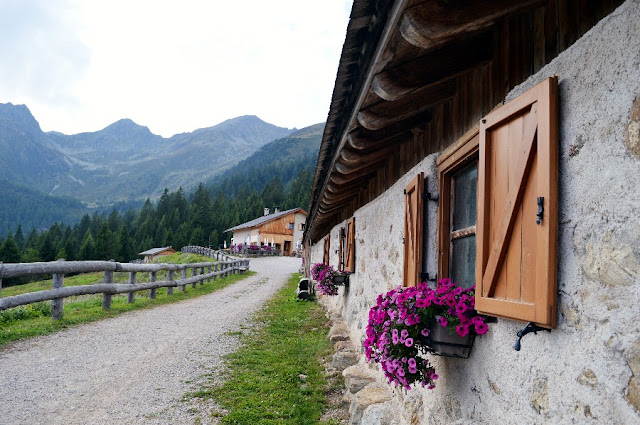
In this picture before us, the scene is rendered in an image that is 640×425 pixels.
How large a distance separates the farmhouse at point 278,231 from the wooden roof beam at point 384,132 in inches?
1872

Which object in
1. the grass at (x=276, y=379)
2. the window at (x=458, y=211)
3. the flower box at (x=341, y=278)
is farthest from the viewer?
the flower box at (x=341, y=278)

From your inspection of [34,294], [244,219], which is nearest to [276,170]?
[244,219]

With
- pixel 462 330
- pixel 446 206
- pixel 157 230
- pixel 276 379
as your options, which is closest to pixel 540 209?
pixel 462 330

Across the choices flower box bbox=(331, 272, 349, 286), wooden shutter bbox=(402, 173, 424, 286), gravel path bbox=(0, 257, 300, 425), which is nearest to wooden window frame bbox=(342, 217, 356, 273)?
flower box bbox=(331, 272, 349, 286)

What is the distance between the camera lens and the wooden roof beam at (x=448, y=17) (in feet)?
6.50

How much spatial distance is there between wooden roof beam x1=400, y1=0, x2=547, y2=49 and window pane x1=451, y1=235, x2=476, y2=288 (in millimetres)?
1284

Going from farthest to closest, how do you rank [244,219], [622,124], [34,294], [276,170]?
[276,170], [244,219], [34,294], [622,124]

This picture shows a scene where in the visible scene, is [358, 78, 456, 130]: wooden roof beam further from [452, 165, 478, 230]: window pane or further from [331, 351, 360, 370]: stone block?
[331, 351, 360, 370]: stone block

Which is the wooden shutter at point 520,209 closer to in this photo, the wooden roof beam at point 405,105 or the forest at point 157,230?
the wooden roof beam at point 405,105

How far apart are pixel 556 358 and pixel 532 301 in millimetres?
226

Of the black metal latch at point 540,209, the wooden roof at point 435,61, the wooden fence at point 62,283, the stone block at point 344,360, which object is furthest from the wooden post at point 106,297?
the black metal latch at point 540,209

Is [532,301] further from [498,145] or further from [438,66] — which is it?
[438,66]

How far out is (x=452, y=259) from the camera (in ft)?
10.7

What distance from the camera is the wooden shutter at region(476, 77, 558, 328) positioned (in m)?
1.78
